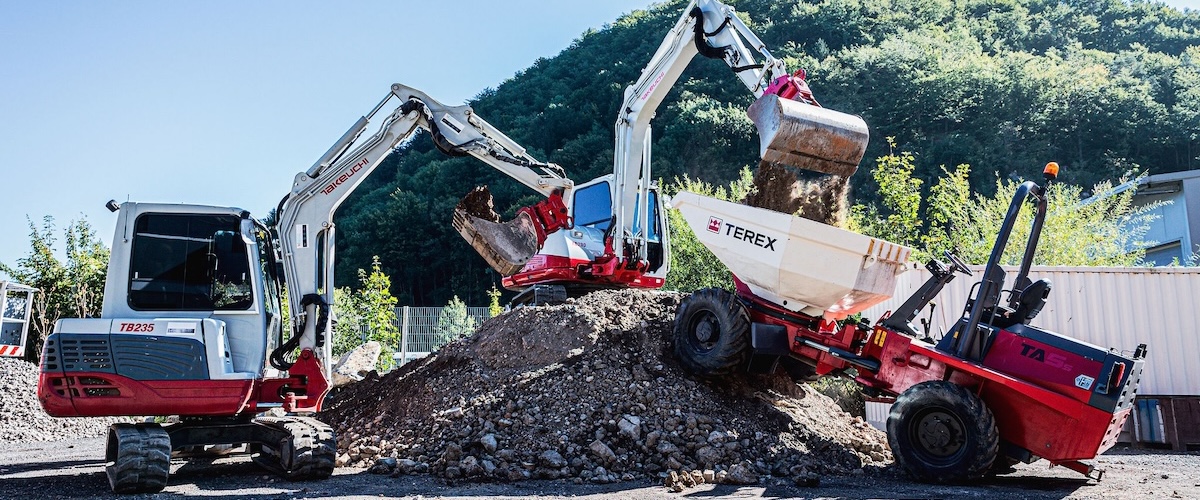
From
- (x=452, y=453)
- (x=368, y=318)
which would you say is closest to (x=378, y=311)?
(x=368, y=318)

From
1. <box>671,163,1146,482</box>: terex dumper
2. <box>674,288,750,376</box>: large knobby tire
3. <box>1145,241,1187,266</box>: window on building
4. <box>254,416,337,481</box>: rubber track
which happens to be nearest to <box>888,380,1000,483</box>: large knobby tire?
<box>671,163,1146,482</box>: terex dumper

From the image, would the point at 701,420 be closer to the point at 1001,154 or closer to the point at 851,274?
the point at 851,274

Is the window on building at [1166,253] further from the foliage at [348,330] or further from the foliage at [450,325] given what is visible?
the foliage at [348,330]

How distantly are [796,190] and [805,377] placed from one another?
3.99 metres

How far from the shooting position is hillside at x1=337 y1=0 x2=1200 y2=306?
39062 millimetres

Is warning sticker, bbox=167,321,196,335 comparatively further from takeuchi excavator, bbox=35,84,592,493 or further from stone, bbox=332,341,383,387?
stone, bbox=332,341,383,387

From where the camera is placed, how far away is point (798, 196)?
41.2 ft

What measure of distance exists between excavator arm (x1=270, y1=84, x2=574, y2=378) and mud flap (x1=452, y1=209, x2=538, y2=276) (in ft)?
0.04

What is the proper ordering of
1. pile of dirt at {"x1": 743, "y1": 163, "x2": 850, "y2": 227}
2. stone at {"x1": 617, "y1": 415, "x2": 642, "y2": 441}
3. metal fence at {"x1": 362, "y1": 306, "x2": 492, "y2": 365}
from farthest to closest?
metal fence at {"x1": 362, "y1": 306, "x2": 492, "y2": 365} < pile of dirt at {"x1": 743, "y1": 163, "x2": 850, "y2": 227} < stone at {"x1": 617, "y1": 415, "x2": 642, "y2": 441}

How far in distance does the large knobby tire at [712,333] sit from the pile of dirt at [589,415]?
180mm

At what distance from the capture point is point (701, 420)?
7.89 meters

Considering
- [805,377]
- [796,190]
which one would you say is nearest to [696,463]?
[805,377]

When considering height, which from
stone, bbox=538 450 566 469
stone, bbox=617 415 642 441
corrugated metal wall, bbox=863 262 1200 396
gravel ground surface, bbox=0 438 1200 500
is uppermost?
corrugated metal wall, bbox=863 262 1200 396

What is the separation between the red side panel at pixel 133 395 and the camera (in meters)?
6.66
